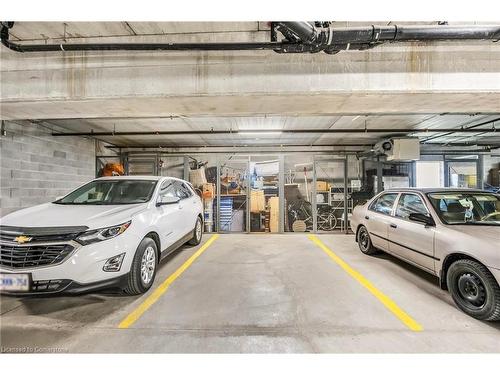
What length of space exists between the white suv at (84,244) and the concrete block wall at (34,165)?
2.45m

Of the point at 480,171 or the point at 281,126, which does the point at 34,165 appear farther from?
the point at 480,171

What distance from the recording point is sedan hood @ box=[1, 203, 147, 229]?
2.52 meters

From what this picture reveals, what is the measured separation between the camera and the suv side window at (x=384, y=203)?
404 centimetres

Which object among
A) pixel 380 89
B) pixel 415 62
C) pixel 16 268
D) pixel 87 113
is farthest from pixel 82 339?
pixel 415 62

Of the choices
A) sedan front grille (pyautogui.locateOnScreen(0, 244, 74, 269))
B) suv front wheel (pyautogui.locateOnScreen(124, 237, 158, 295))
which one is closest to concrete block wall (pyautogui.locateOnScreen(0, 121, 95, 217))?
sedan front grille (pyautogui.locateOnScreen(0, 244, 74, 269))

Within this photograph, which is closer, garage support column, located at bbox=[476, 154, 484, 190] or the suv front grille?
the suv front grille

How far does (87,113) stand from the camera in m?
3.77

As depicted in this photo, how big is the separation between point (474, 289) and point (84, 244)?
4.35 meters

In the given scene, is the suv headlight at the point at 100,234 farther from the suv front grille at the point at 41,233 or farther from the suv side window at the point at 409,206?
the suv side window at the point at 409,206

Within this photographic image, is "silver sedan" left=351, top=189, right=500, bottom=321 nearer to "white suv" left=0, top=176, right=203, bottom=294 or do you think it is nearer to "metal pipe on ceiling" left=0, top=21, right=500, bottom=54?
"metal pipe on ceiling" left=0, top=21, right=500, bottom=54

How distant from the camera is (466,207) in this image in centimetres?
316

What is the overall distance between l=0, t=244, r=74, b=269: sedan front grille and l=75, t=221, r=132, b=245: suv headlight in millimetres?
153

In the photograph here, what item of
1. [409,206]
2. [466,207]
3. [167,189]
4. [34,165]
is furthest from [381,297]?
[34,165]

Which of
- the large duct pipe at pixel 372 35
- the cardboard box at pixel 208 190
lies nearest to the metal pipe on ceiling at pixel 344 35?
the large duct pipe at pixel 372 35
